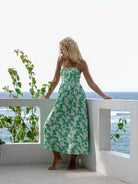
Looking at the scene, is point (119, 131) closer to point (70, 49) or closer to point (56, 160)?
point (56, 160)

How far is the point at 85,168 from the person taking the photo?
479 centimetres

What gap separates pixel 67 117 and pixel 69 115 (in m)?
0.03

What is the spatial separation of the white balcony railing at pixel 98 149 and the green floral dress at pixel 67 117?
3.8 inches

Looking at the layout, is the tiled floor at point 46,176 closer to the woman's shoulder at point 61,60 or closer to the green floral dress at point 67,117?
the green floral dress at point 67,117

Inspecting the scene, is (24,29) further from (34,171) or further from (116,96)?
(34,171)

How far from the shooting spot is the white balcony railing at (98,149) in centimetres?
395

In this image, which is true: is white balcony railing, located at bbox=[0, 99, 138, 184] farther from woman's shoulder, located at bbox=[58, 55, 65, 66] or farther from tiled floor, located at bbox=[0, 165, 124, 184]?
woman's shoulder, located at bbox=[58, 55, 65, 66]

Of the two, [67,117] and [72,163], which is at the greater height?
[67,117]

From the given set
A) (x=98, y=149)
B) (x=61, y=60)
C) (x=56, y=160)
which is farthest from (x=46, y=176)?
(x=61, y=60)

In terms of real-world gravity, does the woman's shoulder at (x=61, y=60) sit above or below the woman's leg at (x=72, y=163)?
above

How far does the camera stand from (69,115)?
4.70m

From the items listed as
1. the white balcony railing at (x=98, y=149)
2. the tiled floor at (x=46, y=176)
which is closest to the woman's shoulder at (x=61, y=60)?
the white balcony railing at (x=98, y=149)

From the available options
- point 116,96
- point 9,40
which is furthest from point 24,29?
point 116,96

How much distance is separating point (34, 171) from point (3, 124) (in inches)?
36.7
